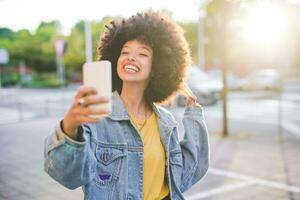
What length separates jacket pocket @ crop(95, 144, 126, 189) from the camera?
172cm

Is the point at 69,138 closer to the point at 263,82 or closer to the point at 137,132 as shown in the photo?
the point at 137,132

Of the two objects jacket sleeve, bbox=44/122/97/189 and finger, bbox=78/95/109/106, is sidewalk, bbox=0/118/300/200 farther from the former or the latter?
finger, bbox=78/95/109/106

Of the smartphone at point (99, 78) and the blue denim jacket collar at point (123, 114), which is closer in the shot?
the smartphone at point (99, 78)

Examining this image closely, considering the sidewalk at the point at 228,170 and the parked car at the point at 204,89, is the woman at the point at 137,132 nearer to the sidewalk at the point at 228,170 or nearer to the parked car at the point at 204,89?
the sidewalk at the point at 228,170

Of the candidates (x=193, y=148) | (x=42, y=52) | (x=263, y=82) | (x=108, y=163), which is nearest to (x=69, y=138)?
(x=108, y=163)

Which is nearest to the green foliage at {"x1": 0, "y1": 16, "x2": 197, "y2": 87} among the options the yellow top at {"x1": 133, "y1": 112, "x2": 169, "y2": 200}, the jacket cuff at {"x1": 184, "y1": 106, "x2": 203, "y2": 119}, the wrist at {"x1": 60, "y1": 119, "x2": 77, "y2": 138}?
the jacket cuff at {"x1": 184, "y1": 106, "x2": 203, "y2": 119}

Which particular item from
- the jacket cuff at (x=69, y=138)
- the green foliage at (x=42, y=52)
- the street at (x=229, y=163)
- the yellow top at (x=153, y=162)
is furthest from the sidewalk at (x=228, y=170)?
the green foliage at (x=42, y=52)

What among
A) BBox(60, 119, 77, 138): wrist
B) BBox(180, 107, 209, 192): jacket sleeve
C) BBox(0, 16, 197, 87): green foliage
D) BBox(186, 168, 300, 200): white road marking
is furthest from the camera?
BBox(0, 16, 197, 87): green foliage

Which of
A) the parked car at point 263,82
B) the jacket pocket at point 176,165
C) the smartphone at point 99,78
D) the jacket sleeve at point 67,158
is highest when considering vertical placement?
the smartphone at point 99,78

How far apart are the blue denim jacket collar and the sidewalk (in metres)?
2.67

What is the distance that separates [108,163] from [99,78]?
49cm

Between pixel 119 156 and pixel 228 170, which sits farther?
pixel 228 170

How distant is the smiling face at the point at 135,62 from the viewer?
6.26 ft

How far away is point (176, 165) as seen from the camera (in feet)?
6.59
